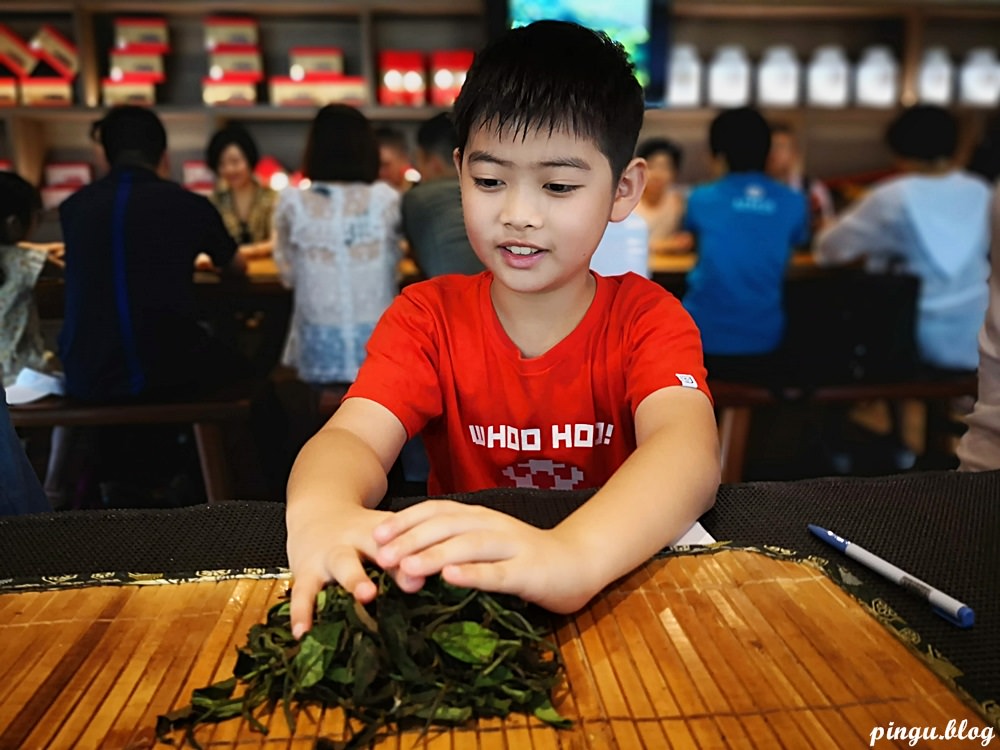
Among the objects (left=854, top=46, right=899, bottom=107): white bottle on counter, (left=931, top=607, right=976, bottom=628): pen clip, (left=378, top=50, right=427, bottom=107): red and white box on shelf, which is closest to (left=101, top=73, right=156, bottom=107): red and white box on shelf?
(left=378, top=50, right=427, bottom=107): red and white box on shelf

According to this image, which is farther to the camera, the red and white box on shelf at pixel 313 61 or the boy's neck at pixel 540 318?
the red and white box on shelf at pixel 313 61

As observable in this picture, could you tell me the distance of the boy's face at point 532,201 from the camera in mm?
845

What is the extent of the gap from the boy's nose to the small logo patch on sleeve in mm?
208

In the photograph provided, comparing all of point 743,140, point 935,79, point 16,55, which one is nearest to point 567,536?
point 16,55

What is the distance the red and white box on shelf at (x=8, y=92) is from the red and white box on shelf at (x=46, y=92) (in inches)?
0.8

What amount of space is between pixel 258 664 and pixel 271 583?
4.2 inches

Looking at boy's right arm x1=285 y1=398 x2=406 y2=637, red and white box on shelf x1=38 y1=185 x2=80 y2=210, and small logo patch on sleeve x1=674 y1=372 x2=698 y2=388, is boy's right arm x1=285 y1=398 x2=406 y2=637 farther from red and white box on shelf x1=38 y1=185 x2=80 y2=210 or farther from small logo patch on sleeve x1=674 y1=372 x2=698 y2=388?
red and white box on shelf x1=38 y1=185 x2=80 y2=210

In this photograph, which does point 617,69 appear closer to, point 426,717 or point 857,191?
point 426,717

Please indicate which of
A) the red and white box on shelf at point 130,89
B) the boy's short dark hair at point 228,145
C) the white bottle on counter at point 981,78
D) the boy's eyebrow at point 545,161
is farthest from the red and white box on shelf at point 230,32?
the white bottle on counter at point 981,78

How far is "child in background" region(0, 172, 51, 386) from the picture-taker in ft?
4.55

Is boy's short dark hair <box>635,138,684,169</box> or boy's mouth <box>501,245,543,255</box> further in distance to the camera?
boy's short dark hair <box>635,138,684,169</box>

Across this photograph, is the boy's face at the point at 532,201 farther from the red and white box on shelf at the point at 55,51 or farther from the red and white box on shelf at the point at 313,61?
the red and white box on shelf at the point at 313,61

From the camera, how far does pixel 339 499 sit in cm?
67

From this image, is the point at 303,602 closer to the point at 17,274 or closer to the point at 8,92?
the point at 17,274
